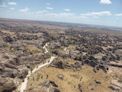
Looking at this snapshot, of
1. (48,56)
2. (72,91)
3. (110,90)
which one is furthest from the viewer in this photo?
(48,56)

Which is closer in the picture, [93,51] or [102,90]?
[102,90]

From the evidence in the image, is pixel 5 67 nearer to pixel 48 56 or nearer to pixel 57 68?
pixel 57 68

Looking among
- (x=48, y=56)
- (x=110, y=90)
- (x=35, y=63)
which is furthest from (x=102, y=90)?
(x=48, y=56)

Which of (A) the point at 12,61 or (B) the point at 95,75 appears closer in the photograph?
(A) the point at 12,61

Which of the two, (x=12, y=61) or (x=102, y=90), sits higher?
(x=12, y=61)

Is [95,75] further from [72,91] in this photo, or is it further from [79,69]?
[72,91]

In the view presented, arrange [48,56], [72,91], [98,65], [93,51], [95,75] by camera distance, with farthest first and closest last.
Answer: [93,51]
[48,56]
[98,65]
[95,75]
[72,91]

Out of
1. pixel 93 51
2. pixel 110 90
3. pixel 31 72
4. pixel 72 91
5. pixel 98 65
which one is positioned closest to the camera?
pixel 72 91

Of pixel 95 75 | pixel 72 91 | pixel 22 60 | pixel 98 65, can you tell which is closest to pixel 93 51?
pixel 98 65

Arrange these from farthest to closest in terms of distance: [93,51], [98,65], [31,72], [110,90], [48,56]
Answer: [93,51] → [48,56] → [98,65] → [31,72] → [110,90]
